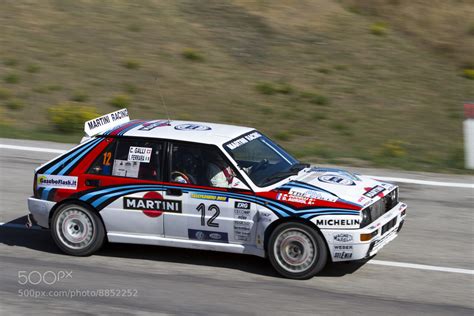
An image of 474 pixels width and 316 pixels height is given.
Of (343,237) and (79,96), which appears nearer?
(343,237)

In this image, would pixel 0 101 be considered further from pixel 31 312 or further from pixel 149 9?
pixel 31 312

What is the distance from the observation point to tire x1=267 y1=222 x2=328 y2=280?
26.3 feet

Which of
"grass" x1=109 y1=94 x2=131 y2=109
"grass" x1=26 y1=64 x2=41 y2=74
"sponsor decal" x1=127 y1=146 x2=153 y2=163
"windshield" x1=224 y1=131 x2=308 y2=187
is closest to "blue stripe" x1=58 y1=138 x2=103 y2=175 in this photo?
"sponsor decal" x1=127 y1=146 x2=153 y2=163

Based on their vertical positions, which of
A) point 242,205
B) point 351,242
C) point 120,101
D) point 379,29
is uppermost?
point 379,29

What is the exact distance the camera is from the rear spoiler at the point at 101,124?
9133 millimetres

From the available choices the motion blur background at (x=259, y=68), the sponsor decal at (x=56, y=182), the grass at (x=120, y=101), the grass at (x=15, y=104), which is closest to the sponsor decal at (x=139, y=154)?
the sponsor decal at (x=56, y=182)

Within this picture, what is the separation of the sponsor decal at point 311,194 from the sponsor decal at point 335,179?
1.51 feet

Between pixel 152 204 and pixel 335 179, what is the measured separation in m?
2.03

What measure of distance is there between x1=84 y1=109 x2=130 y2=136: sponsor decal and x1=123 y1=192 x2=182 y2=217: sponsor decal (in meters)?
0.99

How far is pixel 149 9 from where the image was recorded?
2483 centimetres

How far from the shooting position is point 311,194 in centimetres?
816

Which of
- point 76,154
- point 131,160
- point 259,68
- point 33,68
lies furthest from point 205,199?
point 33,68

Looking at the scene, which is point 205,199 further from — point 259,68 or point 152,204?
point 259,68

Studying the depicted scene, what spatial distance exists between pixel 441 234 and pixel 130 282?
4.16 m
